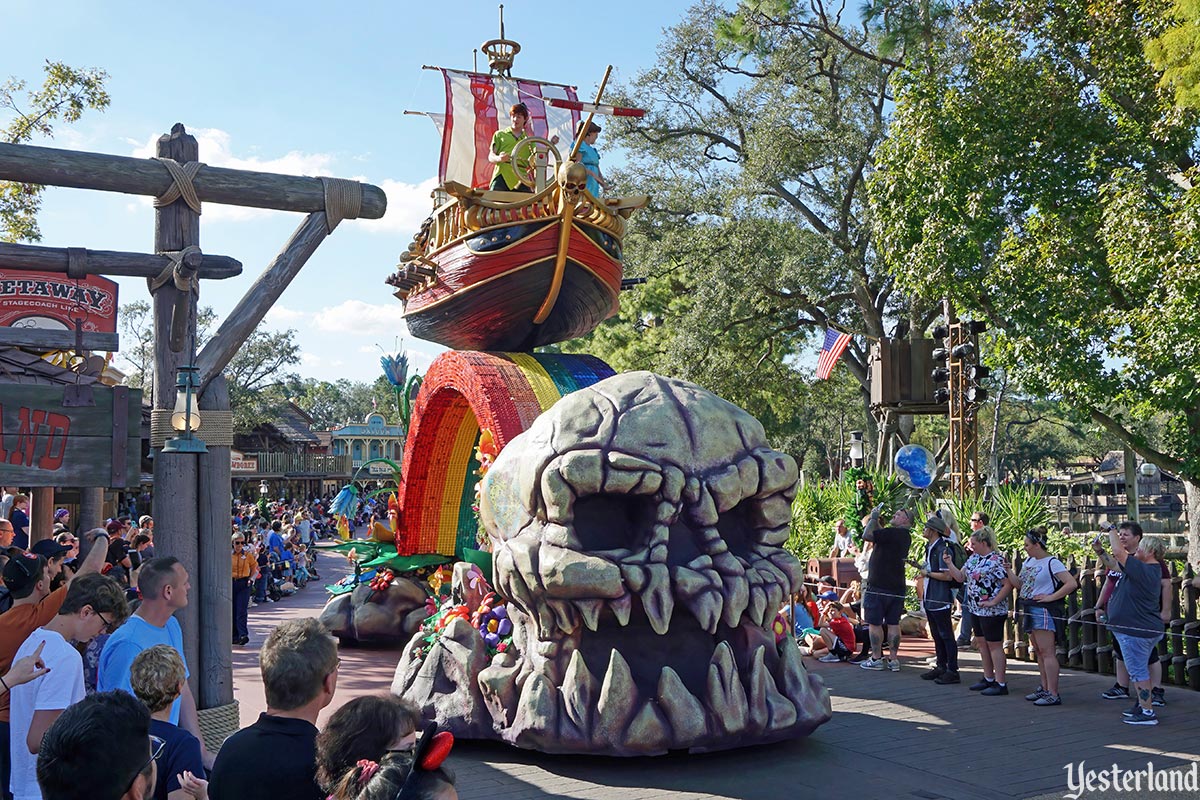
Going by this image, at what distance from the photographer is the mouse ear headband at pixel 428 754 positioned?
2.40 m

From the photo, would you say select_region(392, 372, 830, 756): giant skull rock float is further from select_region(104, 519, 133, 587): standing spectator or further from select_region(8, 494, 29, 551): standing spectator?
select_region(8, 494, 29, 551): standing spectator

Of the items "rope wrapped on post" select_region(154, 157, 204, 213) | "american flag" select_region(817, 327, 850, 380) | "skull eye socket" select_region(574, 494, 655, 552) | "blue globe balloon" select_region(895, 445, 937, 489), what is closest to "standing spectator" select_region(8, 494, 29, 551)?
"rope wrapped on post" select_region(154, 157, 204, 213)

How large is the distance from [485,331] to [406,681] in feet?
15.9

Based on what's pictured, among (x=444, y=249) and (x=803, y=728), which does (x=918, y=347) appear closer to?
(x=444, y=249)

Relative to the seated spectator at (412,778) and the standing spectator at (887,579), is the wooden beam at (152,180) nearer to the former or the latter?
the seated spectator at (412,778)

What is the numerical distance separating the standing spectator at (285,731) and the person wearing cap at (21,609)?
5.55 feet

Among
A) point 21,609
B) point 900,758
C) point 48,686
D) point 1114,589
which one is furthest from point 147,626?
point 1114,589

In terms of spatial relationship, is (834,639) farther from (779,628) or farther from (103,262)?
(103,262)

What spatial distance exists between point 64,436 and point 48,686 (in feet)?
5.96

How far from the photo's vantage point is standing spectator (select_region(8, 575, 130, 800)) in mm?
3807

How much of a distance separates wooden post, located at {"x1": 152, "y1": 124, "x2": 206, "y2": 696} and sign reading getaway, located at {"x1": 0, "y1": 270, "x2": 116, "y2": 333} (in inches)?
369

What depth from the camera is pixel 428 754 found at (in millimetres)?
2408

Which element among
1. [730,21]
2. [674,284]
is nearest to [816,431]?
[674,284]

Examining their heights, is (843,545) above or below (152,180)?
below
